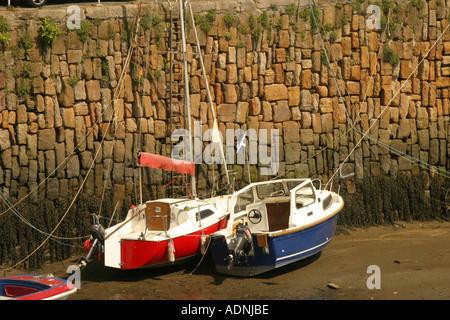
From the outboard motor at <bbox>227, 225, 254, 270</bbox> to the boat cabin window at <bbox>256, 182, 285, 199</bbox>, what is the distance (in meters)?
1.87

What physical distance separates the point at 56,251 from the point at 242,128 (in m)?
4.94

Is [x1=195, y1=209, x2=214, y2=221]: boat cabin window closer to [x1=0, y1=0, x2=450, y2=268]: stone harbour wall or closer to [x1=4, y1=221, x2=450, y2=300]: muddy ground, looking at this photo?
[x1=4, y1=221, x2=450, y2=300]: muddy ground

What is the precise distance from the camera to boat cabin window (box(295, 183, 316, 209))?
14352 mm

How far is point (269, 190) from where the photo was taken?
15766 mm

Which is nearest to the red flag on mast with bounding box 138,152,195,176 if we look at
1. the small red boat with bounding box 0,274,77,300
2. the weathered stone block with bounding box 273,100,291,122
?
the weathered stone block with bounding box 273,100,291,122

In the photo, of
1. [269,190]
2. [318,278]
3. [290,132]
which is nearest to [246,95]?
[290,132]

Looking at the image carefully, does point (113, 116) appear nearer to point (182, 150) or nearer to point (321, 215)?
point (182, 150)

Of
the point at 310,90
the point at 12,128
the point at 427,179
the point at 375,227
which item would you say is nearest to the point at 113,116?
the point at 12,128

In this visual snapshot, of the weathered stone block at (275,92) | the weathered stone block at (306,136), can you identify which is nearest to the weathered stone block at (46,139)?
the weathered stone block at (275,92)

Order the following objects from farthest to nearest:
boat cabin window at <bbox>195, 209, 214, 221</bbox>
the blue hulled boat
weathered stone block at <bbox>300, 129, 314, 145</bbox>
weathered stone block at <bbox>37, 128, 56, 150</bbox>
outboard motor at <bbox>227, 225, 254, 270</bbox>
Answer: weathered stone block at <bbox>300, 129, 314, 145</bbox> → weathered stone block at <bbox>37, 128, 56, 150</bbox> → boat cabin window at <bbox>195, 209, 214, 221</bbox> → the blue hulled boat → outboard motor at <bbox>227, 225, 254, 270</bbox>

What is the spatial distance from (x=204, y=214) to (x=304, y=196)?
2.09m

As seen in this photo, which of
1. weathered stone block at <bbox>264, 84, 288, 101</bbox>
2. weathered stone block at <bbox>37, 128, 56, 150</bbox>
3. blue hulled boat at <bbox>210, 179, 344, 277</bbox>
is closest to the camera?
blue hulled boat at <bbox>210, 179, 344, 277</bbox>

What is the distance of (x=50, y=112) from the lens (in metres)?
15.2

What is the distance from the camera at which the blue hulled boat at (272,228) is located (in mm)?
13250
